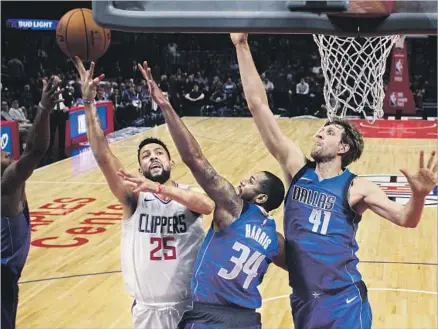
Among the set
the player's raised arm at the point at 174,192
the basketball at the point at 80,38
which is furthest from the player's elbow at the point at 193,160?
the basketball at the point at 80,38

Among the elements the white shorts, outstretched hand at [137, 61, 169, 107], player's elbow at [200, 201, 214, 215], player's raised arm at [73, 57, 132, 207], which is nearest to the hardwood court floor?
the white shorts

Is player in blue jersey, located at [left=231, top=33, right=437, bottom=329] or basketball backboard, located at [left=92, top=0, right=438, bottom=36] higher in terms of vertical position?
basketball backboard, located at [left=92, top=0, right=438, bottom=36]

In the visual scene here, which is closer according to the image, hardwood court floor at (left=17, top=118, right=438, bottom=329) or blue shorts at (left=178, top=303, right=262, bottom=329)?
blue shorts at (left=178, top=303, right=262, bottom=329)

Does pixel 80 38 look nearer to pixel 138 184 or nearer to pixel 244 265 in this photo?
pixel 138 184

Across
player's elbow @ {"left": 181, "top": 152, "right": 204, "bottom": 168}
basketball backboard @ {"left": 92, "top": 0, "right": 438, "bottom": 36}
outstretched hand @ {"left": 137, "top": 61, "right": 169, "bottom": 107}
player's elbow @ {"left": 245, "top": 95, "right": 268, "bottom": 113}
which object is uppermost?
basketball backboard @ {"left": 92, "top": 0, "right": 438, "bottom": 36}

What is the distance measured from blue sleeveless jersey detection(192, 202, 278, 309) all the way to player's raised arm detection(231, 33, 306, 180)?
0.53m

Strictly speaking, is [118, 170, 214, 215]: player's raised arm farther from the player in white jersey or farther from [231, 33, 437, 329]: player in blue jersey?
[231, 33, 437, 329]: player in blue jersey

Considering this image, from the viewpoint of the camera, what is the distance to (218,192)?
3590 millimetres

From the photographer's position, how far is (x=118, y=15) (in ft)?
8.93

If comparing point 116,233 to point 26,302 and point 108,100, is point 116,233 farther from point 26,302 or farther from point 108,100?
point 108,100

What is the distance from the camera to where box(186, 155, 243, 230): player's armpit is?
357cm

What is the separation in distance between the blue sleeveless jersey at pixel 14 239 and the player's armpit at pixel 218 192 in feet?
3.75

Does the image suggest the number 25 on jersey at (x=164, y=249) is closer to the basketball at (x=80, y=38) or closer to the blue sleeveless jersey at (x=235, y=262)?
the blue sleeveless jersey at (x=235, y=262)

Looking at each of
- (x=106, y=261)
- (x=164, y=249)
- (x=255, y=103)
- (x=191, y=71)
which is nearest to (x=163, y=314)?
(x=164, y=249)
